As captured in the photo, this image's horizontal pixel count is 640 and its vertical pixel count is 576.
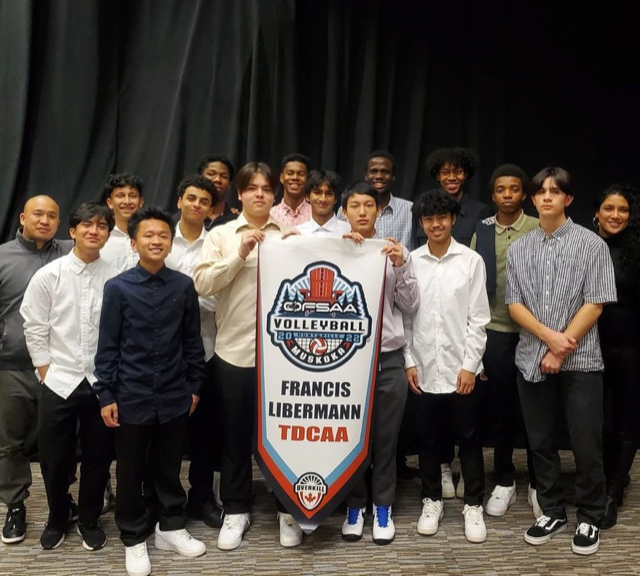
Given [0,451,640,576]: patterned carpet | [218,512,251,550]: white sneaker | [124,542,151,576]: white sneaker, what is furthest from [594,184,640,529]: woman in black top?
[124,542,151,576]: white sneaker

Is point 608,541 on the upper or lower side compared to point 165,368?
lower

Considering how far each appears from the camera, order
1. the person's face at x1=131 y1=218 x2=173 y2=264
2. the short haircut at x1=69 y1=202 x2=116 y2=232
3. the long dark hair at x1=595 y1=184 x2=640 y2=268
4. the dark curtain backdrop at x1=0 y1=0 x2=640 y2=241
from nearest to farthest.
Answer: the person's face at x1=131 y1=218 x2=173 y2=264 → the short haircut at x1=69 y1=202 x2=116 y2=232 → the long dark hair at x1=595 y1=184 x2=640 y2=268 → the dark curtain backdrop at x1=0 y1=0 x2=640 y2=241

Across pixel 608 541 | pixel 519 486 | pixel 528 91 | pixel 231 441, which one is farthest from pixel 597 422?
pixel 528 91

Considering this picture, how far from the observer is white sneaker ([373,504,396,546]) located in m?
2.48

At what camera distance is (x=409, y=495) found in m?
3.00

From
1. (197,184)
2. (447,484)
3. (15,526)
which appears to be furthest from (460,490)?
(15,526)

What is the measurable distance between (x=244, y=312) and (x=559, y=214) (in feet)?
4.53

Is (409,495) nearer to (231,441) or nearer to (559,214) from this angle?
(231,441)

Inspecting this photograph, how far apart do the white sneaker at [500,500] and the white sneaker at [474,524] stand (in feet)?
0.57

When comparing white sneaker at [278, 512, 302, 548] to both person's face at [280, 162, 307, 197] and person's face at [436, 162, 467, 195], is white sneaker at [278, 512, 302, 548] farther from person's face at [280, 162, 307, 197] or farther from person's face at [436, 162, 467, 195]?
person's face at [436, 162, 467, 195]

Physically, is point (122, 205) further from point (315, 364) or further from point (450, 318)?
point (450, 318)

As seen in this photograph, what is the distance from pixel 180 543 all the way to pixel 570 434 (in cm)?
168

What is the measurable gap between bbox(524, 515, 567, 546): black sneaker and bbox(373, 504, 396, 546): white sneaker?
575 millimetres

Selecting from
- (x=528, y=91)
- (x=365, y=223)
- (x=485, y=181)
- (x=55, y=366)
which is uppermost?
(x=528, y=91)
